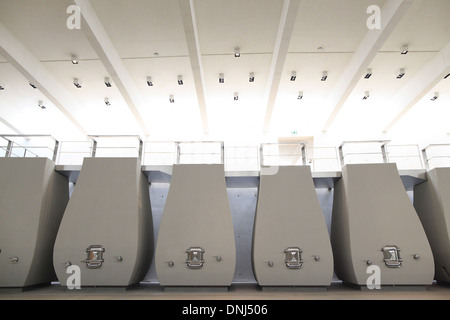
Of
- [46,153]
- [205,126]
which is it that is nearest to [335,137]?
[205,126]

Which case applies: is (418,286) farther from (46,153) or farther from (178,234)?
(46,153)

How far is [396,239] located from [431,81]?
672cm

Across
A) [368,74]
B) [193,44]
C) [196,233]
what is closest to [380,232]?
[196,233]

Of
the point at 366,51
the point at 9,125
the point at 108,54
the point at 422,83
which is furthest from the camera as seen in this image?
the point at 9,125

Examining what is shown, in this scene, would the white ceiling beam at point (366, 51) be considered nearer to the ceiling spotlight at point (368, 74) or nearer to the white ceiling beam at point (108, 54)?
the ceiling spotlight at point (368, 74)

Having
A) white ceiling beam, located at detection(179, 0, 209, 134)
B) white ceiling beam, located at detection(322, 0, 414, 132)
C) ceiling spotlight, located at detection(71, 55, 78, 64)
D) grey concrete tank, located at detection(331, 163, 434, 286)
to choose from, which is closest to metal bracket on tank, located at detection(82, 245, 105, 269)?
grey concrete tank, located at detection(331, 163, 434, 286)

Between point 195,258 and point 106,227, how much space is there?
191 cm

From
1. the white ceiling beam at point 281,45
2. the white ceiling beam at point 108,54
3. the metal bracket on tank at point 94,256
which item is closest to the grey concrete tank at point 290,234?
the metal bracket on tank at point 94,256

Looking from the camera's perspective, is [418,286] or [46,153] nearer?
[418,286]

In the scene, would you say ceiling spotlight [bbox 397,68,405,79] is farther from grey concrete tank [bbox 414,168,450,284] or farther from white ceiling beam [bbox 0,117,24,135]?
white ceiling beam [bbox 0,117,24,135]

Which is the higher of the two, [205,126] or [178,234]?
[205,126]

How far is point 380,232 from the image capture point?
19.1ft

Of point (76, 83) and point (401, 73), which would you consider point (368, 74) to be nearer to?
point (401, 73)

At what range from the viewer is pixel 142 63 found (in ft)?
33.1
